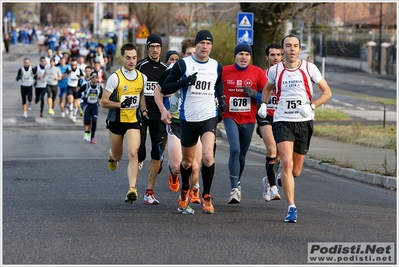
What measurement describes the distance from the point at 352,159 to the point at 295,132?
7.66 m

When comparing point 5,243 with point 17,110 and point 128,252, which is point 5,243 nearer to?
point 128,252

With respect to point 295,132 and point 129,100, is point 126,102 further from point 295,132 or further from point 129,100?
point 295,132

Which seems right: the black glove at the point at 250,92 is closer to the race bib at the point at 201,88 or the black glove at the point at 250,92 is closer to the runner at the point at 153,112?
the race bib at the point at 201,88

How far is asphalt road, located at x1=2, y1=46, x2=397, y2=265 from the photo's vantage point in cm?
827

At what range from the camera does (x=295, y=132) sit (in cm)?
1047

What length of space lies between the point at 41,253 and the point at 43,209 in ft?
9.47

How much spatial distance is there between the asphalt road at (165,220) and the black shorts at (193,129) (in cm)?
78

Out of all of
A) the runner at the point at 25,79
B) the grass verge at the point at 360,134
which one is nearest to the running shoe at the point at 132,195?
the grass verge at the point at 360,134

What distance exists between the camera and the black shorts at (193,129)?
10.6 metres

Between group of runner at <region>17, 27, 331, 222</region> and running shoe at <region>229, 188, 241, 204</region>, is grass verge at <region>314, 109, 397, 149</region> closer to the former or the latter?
group of runner at <region>17, 27, 331, 222</region>

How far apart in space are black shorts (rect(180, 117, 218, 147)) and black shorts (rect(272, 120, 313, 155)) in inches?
25.9

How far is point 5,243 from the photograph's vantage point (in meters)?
8.93

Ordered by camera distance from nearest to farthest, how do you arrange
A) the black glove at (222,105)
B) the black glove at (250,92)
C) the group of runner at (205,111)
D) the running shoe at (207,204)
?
the group of runner at (205,111) < the black glove at (222,105) < the running shoe at (207,204) < the black glove at (250,92)

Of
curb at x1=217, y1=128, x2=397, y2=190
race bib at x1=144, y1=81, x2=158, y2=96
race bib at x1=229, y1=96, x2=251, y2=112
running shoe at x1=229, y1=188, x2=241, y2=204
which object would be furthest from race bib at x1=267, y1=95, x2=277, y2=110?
curb at x1=217, y1=128, x2=397, y2=190
